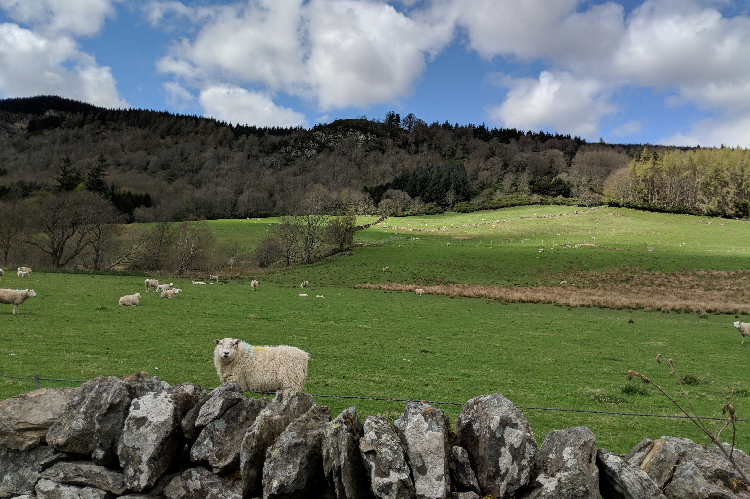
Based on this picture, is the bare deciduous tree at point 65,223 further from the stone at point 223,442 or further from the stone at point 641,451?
the stone at point 641,451

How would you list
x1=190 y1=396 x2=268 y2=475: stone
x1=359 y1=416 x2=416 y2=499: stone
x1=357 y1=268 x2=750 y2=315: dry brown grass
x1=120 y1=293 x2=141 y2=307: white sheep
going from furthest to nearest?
x1=357 y1=268 x2=750 y2=315: dry brown grass < x1=120 y1=293 x2=141 y2=307: white sheep < x1=190 y1=396 x2=268 y2=475: stone < x1=359 y1=416 x2=416 y2=499: stone

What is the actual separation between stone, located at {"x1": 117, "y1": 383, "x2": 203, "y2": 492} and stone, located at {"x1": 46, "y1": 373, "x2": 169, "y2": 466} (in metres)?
0.20

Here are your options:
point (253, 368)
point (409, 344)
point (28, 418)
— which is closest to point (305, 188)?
point (409, 344)

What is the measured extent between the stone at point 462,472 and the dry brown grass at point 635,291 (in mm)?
36940

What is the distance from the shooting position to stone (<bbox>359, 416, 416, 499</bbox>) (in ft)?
13.9

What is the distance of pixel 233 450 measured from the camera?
513 cm

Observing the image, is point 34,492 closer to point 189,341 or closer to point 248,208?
point 189,341

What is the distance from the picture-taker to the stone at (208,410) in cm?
522

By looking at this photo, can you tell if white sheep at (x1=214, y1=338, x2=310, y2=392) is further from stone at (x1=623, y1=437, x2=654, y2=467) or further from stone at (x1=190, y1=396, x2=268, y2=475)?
stone at (x1=623, y1=437, x2=654, y2=467)

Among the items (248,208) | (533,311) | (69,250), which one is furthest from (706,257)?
(248,208)

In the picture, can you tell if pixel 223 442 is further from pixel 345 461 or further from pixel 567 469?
pixel 567 469

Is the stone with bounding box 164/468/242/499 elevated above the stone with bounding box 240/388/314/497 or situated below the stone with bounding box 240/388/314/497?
below

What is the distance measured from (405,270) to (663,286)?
31162mm

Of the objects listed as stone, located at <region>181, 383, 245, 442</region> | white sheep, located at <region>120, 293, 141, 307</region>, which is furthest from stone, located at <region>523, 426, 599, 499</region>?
white sheep, located at <region>120, 293, 141, 307</region>
